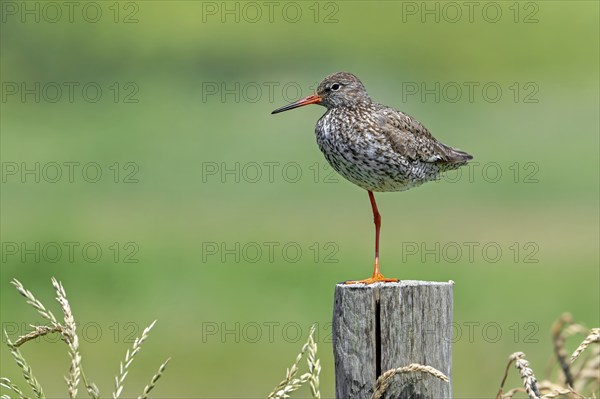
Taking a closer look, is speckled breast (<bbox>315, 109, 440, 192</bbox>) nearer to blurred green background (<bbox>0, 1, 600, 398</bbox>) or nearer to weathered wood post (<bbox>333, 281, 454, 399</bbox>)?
weathered wood post (<bbox>333, 281, 454, 399</bbox>)

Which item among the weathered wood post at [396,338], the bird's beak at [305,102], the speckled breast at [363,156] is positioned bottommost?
the weathered wood post at [396,338]

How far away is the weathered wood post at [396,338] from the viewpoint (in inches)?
175

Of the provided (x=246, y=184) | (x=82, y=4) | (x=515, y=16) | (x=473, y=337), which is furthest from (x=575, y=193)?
(x=82, y=4)

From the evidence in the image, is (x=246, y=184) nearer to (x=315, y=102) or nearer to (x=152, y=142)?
(x=152, y=142)

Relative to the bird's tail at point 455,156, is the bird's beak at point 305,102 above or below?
above

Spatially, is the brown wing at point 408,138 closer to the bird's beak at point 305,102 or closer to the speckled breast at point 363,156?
the speckled breast at point 363,156

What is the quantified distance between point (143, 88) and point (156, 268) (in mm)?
14900

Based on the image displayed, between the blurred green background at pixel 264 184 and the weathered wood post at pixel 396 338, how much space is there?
226 inches

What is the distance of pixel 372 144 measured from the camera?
6.86 meters

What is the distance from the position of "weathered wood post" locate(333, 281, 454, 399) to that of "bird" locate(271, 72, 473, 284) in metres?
1.93

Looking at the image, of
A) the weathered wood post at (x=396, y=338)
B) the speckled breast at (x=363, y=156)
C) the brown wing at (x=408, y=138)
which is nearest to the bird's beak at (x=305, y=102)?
the speckled breast at (x=363, y=156)

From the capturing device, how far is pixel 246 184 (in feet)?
70.7

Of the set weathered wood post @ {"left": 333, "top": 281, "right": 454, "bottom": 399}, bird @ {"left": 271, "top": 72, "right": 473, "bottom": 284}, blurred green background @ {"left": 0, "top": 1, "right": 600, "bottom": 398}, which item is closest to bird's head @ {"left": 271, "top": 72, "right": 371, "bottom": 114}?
bird @ {"left": 271, "top": 72, "right": 473, "bottom": 284}

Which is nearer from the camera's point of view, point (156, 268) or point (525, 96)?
point (156, 268)
